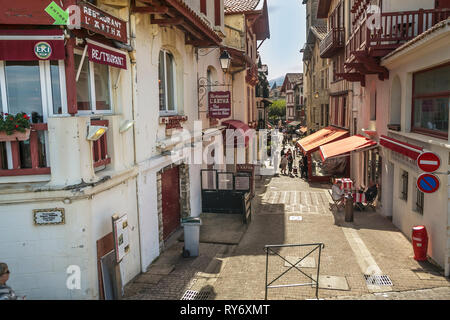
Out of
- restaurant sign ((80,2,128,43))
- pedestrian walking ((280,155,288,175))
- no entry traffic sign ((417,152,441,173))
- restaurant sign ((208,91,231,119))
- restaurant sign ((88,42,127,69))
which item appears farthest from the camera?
pedestrian walking ((280,155,288,175))

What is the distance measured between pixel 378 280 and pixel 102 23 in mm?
7446

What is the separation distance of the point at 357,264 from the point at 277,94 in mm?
106410

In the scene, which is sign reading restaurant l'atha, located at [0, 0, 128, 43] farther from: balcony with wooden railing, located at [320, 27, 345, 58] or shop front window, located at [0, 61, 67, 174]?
balcony with wooden railing, located at [320, 27, 345, 58]

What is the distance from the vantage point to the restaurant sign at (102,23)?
6.18 meters

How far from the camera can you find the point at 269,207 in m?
15.7

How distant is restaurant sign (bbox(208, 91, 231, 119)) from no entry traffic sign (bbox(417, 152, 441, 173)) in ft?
22.3

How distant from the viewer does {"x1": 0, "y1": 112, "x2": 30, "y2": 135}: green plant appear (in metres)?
5.91

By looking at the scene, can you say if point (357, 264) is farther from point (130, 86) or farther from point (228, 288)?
point (130, 86)

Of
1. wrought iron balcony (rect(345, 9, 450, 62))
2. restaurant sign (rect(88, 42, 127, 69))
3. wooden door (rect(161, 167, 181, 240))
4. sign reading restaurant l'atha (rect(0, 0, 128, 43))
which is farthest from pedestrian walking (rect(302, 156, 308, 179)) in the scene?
sign reading restaurant l'atha (rect(0, 0, 128, 43))

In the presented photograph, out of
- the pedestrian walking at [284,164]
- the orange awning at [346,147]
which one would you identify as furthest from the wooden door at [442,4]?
the pedestrian walking at [284,164]

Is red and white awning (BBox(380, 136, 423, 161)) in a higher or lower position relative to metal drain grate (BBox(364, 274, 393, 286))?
higher

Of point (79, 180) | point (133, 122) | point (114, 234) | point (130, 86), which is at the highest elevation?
point (130, 86)

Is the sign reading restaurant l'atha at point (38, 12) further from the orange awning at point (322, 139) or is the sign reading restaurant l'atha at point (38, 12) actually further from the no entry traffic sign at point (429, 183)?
the orange awning at point (322, 139)

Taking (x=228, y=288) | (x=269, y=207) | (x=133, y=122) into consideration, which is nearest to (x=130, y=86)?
(x=133, y=122)
